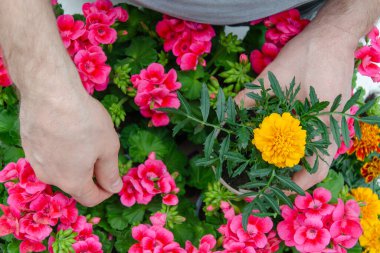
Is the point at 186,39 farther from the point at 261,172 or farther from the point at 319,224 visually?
the point at 319,224

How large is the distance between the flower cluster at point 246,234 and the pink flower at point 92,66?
0.42 meters

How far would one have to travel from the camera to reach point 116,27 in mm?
1231

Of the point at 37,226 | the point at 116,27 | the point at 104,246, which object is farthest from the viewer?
the point at 116,27

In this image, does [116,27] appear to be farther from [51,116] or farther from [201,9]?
[51,116]

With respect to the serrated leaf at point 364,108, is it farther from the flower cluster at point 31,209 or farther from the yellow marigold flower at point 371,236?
the flower cluster at point 31,209

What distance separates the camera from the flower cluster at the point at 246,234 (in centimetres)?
101

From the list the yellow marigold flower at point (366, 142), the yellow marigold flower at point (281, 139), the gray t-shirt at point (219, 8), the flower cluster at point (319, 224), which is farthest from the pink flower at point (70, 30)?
the yellow marigold flower at point (366, 142)

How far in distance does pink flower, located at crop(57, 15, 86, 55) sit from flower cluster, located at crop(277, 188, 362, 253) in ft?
2.00

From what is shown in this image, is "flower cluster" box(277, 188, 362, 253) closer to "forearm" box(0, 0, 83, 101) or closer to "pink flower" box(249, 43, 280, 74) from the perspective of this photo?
"pink flower" box(249, 43, 280, 74)

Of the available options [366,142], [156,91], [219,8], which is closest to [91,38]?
[156,91]

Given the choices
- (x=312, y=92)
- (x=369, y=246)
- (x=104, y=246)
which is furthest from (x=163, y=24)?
(x=369, y=246)

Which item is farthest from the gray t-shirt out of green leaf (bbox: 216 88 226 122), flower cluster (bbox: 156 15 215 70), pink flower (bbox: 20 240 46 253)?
pink flower (bbox: 20 240 46 253)

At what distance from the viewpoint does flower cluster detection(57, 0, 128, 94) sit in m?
1.08

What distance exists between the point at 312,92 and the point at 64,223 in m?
0.59
